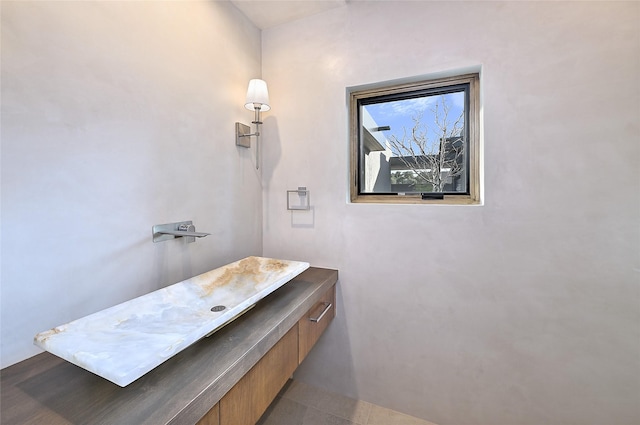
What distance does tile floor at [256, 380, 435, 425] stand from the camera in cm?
156

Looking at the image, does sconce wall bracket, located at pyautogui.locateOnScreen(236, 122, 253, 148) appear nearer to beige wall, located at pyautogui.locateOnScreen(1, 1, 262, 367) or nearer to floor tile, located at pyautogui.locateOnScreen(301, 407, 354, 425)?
beige wall, located at pyautogui.locateOnScreen(1, 1, 262, 367)

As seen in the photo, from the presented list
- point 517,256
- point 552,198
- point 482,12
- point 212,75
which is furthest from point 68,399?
point 482,12

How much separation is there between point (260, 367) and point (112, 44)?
141 cm

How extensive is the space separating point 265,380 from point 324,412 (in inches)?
38.3

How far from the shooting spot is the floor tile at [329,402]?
5.24 feet

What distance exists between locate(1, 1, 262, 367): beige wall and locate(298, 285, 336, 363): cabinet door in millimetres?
664

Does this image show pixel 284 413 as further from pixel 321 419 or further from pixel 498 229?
pixel 498 229

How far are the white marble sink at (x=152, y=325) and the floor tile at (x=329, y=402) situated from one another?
3.30 ft

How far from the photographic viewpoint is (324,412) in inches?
63.8

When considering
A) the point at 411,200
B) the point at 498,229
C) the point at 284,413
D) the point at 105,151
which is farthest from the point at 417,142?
the point at 284,413

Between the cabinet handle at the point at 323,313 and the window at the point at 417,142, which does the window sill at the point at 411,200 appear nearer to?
the window at the point at 417,142

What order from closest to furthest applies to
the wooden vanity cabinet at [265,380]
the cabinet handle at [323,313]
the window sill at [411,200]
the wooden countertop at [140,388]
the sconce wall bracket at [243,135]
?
the wooden countertop at [140,388] → the wooden vanity cabinet at [265,380] → the cabinet handle at [323,313] → the window sill at [411,200] → the sconce wall bracket at [243,135]

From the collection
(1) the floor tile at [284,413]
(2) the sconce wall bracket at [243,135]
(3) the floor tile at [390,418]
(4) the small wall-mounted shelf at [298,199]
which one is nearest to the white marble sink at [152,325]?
(4) the small wall-mounted shelf at [298,199]

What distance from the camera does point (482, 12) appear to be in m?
1.37
